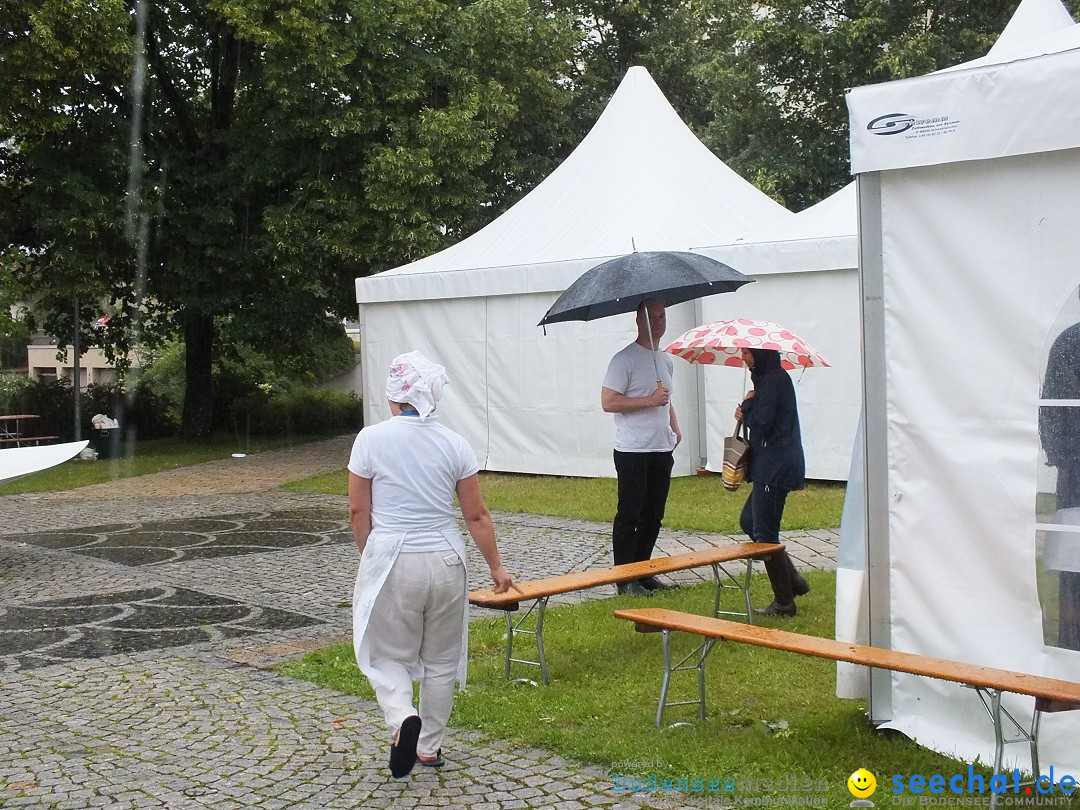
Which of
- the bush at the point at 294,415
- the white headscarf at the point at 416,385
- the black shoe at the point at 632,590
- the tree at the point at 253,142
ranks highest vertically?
the tree at the point at 253,142

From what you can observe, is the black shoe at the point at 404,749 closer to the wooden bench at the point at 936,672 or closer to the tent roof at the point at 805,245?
the wooden bench at the point at 936,672

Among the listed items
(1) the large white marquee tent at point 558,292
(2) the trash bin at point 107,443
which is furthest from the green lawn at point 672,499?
(2) the trash bin at point 107,443

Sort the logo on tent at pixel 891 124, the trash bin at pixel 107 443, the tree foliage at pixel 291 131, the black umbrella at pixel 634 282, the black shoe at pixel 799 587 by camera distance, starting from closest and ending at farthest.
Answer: the logo on tent at pixel 891 124, the black umbrella at pixel 634 282, the black shoe at pixel 799 587, the tree foliage at pixel 291 131, the trash bin at pixel 107 443

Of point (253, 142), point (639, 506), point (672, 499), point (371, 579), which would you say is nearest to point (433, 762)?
point (371, 579)

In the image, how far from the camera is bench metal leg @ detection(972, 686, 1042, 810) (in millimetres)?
4078

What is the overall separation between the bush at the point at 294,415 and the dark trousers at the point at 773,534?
19.4 metres

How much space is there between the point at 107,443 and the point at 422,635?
18.6 meters

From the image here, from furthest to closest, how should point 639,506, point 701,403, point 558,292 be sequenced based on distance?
point 558,292
point 701,403
point 639,506

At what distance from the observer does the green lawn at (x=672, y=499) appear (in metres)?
11.2

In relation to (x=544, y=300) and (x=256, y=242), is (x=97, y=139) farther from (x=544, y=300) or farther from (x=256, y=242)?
(x=544, y=300)

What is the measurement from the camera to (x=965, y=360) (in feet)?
15.1

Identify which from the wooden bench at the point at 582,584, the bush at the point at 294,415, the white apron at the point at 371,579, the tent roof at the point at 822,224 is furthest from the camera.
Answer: the bush at the point at 294,415

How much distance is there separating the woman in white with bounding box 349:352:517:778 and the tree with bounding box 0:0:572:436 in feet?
47.0

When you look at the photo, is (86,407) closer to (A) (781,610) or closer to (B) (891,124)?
(A) (781,610)
